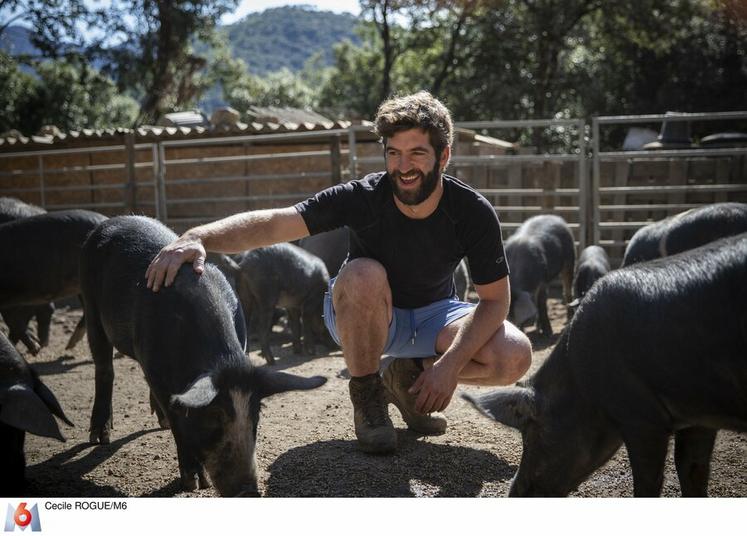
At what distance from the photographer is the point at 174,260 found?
3445 mm

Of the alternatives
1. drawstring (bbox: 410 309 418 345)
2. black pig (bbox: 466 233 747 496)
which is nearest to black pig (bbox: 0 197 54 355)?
drawstring (bbox: 410 309 418 345)

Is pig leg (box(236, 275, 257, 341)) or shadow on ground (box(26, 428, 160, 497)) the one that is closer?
shadow on ground (box(26, 428, 160, 497))

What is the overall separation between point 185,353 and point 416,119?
1485 millimetres

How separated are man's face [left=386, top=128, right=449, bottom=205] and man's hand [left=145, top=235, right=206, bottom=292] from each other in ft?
3.16

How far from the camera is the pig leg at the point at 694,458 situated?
10.4 ft

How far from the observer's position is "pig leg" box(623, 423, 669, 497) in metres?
2.88

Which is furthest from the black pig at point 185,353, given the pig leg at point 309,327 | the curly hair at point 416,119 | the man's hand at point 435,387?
the pig leg at point 309,327

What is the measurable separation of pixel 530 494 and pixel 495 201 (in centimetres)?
889

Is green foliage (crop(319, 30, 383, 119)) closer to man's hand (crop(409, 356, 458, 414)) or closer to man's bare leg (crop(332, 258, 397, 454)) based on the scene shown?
man's bare leg (crop(332, 258, 397, 454))

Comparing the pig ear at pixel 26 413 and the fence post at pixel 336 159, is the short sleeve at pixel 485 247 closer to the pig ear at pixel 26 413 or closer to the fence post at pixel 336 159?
the pig ear at pixel 26 413

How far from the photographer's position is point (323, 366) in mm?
6621

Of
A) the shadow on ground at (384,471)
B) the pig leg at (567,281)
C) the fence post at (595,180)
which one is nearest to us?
the shadow on ground at (384,471)

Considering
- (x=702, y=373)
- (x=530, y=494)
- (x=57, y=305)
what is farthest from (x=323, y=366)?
(x=57, y=305)
